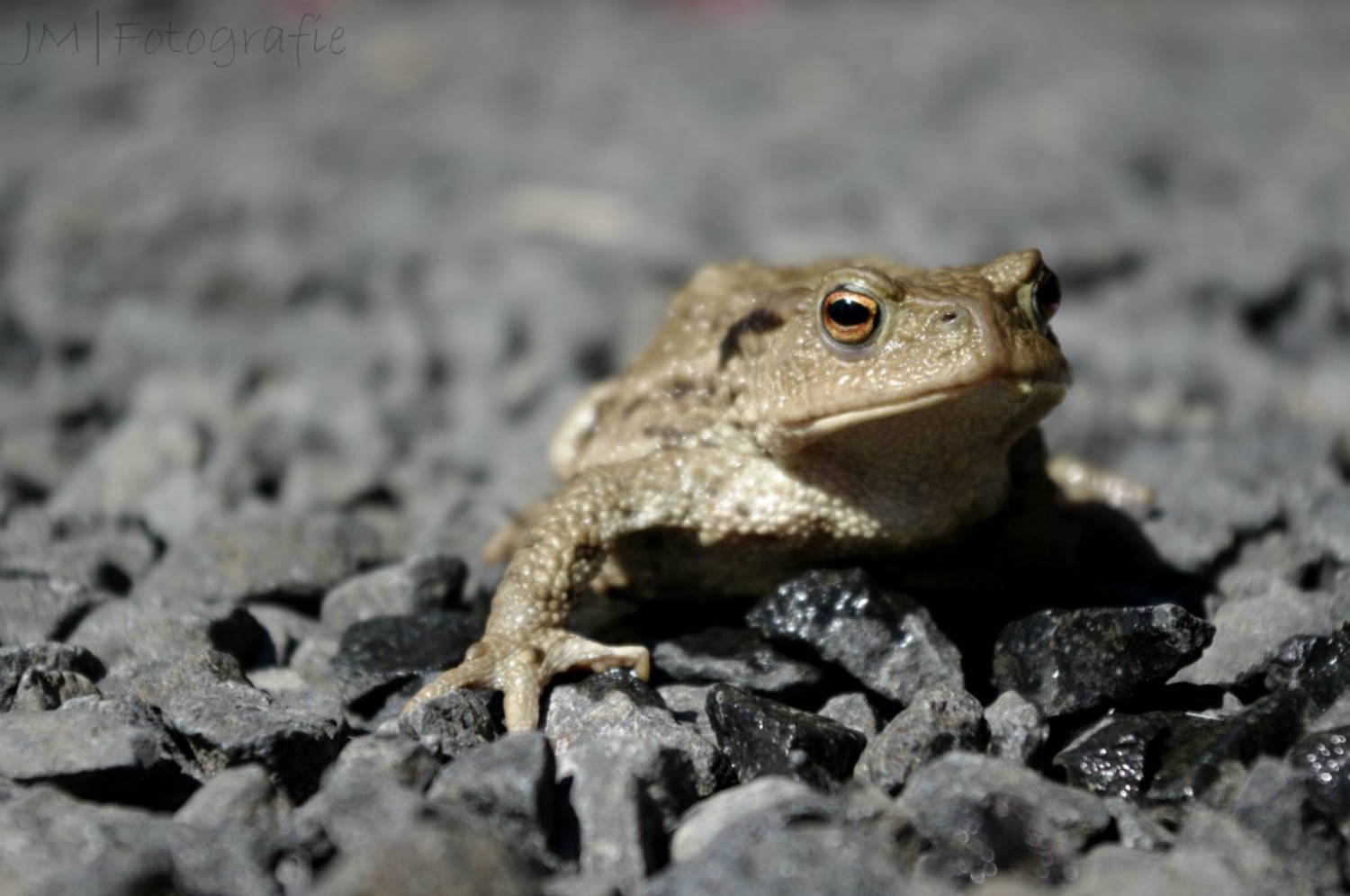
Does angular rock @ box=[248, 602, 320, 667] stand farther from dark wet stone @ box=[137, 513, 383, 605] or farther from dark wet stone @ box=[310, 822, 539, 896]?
dark wet stone @ box=[310, 822, 539, 896]

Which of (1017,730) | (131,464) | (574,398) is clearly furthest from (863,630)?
(131,464)

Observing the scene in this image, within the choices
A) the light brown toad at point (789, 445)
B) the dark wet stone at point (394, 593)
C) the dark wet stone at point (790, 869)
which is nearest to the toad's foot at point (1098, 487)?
the light brown toad at point (789, 445)

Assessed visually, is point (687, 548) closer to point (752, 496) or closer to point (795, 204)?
point (752, 496)

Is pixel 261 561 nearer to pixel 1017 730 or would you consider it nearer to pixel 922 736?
pixel 922 736

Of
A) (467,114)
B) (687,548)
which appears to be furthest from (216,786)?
(467,114)

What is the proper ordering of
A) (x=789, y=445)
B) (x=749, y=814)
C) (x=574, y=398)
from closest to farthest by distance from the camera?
1. (x=749, y=814)
2. (x=789, y=445)
3. (x=574, y=398)

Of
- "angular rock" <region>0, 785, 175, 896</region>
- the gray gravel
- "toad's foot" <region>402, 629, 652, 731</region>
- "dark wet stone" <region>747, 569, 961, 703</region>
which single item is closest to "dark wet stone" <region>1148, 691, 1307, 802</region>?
the gray gravel
